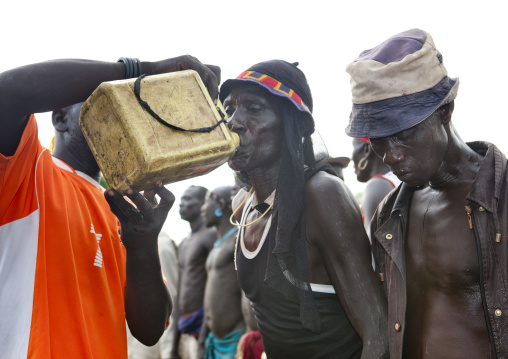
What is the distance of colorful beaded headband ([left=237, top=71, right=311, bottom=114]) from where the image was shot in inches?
111

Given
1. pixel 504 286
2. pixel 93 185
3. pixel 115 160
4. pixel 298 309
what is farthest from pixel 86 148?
pixel 504 286

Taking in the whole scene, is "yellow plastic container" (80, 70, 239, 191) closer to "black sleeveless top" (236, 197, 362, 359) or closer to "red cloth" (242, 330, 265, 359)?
"black sleeveless top" (236, 197, 362, 359)

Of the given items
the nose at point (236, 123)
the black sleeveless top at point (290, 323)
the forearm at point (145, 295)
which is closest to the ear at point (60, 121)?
the forearm at point (145, 295)

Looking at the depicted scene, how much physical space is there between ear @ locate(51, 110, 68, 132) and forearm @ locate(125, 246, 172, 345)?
0.76 metres

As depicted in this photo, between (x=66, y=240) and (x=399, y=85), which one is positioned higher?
(x=399, y=85)

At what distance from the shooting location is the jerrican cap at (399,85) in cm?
241

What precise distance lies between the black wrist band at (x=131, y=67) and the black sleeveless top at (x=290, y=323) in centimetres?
111

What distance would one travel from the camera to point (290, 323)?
2.70 metres

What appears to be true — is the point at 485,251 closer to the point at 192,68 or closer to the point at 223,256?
the point at 192,68

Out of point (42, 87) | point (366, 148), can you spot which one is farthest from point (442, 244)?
point (366, 148)

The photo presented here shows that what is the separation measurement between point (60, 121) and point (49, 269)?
0.86m

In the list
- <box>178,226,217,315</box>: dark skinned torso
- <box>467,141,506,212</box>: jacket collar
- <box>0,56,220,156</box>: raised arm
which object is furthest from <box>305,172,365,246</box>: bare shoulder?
<box>178,226,217,315</box>: dark skinned torso

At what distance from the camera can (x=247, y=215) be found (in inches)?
126

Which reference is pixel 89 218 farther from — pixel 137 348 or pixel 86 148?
pixel 137 348
